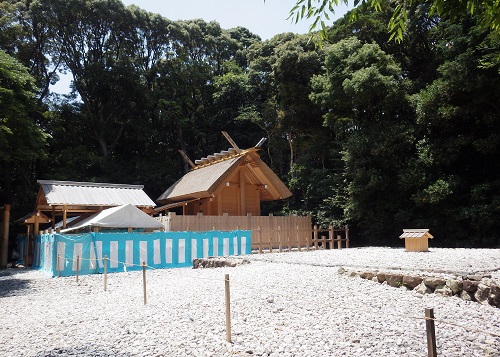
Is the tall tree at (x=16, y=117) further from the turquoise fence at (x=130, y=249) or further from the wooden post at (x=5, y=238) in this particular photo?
the turquoise fence at (x=130, y=249)

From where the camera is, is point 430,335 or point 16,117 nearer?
point 430,335

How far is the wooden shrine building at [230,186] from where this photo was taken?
75.5ft

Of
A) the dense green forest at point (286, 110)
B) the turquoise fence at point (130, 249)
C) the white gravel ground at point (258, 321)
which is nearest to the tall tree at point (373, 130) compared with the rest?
the dense green forest at point (286, 110)

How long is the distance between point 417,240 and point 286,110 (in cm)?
1576

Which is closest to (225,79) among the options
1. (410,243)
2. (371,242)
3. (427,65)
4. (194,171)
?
(194,171)

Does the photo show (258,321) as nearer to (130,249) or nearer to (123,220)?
(130,249)

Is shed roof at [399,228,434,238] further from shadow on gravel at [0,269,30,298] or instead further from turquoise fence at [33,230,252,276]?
shadow on gravel at [0,269,30,298]

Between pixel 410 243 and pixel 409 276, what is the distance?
809 centimetres

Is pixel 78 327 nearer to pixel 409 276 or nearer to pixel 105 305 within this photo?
pixel 105 305

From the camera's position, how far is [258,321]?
6.22 meters

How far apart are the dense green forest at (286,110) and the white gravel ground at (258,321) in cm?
898

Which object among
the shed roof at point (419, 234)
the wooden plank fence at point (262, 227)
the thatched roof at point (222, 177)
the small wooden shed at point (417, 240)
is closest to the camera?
the shed roof at point (419, 234)

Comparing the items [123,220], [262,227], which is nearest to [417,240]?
[262,227]

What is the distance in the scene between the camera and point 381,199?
21.9 meters
